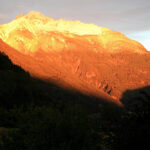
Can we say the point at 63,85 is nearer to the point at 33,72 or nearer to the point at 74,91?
the point at 74,91

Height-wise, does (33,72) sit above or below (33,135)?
above

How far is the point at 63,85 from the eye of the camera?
172750 millimetres

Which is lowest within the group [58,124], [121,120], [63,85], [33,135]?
[33,135]

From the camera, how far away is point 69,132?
1305cm

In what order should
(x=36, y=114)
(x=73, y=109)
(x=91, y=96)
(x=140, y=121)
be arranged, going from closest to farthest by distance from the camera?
(x=140, y=121) < (x=73, y=109) < (x=36, y=114) < (x=91, y=96)

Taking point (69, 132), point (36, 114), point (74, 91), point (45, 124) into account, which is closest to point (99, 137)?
point (69, 132)

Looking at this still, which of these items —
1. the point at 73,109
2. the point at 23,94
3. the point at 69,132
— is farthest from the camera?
the point at 23,94

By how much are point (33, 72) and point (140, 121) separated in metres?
168

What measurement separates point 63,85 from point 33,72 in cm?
1852

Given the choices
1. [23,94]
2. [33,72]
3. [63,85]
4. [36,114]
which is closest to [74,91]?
[63,85]

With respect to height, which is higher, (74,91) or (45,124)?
(74,91)

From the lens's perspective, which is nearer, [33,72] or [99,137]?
[99,137]

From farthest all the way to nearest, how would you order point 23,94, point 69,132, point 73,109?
point 23,94, point 73,109, point 69,132

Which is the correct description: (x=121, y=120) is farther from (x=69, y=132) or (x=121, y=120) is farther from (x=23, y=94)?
(x=23, y=94)
